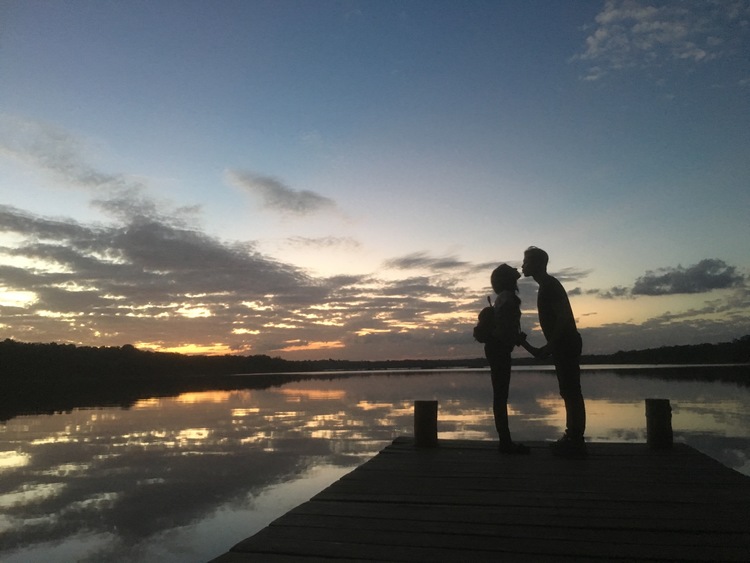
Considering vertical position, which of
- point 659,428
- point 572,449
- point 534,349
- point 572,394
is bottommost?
point 572,449

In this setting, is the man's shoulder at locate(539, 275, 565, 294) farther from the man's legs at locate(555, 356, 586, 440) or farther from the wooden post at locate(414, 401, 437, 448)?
the wooden post at locate(414, 401, 437, 448)

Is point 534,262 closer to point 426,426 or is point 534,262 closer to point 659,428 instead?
point 426,426

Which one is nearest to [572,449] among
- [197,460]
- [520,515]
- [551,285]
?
[551,285]

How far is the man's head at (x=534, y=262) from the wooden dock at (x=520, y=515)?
233cm

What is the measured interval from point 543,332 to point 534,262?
91cm

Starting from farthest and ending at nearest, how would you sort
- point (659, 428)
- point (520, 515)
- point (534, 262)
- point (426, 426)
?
point (426, 426), point (659, 428), point (534, 262), point (520, 515)

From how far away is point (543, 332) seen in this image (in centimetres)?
685

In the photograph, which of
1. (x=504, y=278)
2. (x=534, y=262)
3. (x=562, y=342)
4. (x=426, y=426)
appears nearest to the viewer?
(x=504, y=278)

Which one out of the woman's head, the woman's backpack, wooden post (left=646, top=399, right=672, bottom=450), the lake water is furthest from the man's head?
the lake water

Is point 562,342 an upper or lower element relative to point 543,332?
lower

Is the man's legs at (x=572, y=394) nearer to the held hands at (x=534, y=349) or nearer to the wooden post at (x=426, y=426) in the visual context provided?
the held hands at (x=534, y=349)

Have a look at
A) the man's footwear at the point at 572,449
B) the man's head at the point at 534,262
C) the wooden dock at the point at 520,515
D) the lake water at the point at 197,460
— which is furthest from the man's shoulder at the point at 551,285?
the lake water at the point at 197,460

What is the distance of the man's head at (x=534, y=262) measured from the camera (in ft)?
22.2

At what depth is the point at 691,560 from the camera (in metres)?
3.25
